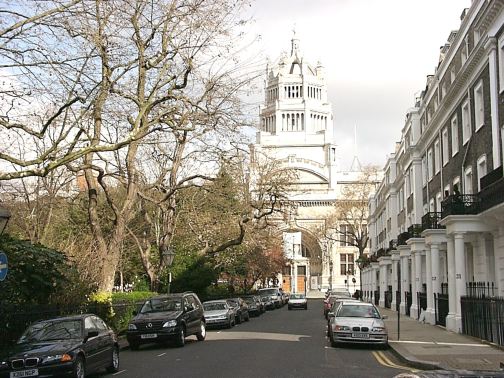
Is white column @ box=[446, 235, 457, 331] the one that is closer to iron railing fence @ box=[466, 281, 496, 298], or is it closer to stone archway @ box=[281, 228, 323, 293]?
iron railing fence @ box=[466, 281, 496, 298]

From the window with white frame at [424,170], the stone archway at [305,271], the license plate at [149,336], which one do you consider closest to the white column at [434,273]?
the window with white frame at [424,170]

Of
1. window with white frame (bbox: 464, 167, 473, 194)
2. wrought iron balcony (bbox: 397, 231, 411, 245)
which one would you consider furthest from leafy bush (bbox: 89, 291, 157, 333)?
wrought iron balcony (bbox: 397, 231, 411, 245)

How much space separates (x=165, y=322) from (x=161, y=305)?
1.95m

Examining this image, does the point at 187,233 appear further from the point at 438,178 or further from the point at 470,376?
the point at 470,376

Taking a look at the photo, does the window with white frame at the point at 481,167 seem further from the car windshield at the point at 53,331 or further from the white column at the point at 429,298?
the car windshield at the point at 53,331

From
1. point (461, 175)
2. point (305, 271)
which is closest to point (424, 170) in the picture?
point (461, 175)

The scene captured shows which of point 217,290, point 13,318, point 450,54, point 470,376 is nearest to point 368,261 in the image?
point 217,290

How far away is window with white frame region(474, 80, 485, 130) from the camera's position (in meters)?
25.4

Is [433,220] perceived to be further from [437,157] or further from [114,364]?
[114,364]

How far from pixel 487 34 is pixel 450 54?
8.55 meters

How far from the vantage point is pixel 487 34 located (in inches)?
905

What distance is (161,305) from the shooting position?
23.5 meters

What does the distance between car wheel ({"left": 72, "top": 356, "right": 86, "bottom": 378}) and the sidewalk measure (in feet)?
25.8

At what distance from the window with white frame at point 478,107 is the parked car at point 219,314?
1429 centimetres
